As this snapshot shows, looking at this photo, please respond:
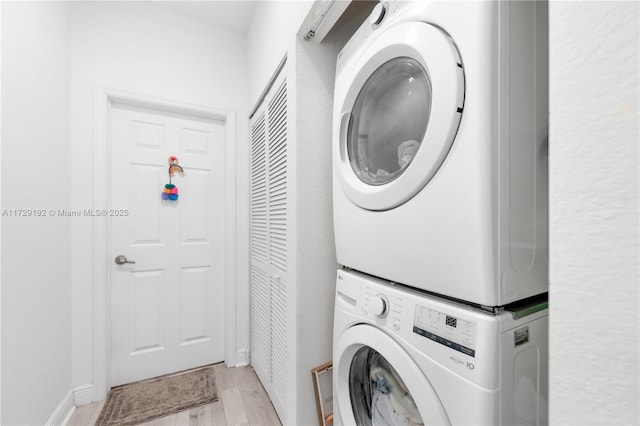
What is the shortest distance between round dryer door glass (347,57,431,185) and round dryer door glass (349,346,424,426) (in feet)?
1.91

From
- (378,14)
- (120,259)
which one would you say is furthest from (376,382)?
(120,259)

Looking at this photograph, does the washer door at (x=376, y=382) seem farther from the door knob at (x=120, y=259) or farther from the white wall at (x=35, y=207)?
the door knob at (x=120, y=259)

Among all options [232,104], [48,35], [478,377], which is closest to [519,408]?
[478,377]

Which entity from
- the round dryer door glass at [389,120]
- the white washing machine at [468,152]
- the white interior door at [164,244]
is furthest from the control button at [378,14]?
the white interior door at [164,244]

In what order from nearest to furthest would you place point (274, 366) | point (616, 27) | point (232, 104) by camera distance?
1. point (616, 27)
2. point (274, 366)
3. point (232, 104)

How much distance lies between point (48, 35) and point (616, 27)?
87.5 inches

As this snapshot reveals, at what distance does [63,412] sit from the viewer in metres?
1.53

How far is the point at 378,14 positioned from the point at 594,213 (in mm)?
752

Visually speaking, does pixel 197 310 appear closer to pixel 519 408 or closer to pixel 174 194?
pixel 174 194

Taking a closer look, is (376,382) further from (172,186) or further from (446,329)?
(172,186)

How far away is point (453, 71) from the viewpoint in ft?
1.89

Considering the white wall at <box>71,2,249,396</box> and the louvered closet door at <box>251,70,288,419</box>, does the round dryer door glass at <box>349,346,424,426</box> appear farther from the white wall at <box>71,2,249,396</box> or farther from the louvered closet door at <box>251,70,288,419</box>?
the white wall at <box>71,2,249,396</box>

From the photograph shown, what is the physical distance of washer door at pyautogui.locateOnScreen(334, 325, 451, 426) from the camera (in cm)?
68

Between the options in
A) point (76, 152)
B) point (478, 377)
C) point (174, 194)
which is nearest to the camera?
point (478, 377)
